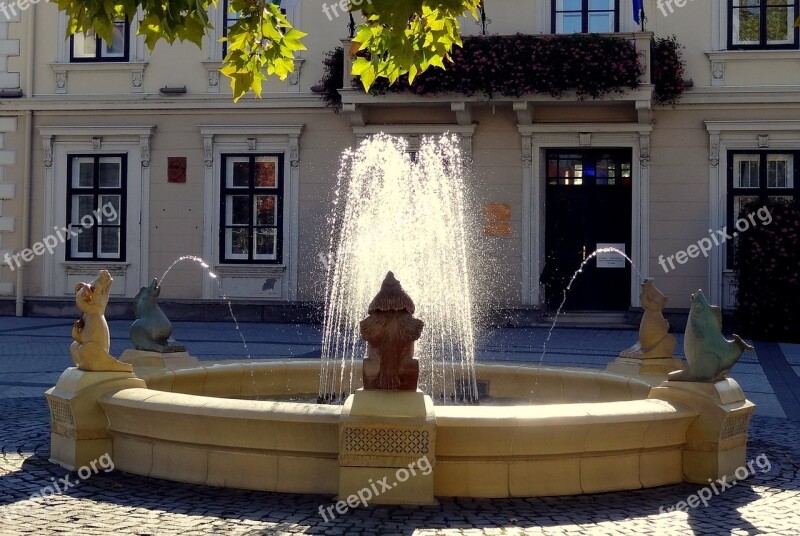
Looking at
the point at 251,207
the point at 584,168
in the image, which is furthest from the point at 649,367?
the point at 251,207

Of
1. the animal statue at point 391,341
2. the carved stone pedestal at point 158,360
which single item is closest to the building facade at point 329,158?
the carved stone pedestal at point 158,360

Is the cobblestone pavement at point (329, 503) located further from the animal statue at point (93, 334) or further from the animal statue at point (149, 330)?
the animal statue at point (149, 330)

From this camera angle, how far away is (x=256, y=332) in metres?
19.2

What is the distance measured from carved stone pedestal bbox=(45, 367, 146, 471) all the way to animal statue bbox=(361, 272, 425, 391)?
2.00 metres

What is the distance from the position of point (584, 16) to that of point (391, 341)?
53.6ft

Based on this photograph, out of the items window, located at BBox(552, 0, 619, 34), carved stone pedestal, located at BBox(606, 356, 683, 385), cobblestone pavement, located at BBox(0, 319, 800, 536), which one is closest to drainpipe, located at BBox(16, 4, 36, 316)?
window, located at BBox(552, 0, 619, 34)

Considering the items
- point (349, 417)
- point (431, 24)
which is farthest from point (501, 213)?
point (349, 417)

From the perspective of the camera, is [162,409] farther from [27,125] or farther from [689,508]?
[27,125]

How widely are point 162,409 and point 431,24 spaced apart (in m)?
3.31

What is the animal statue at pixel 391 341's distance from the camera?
6289 millimetres

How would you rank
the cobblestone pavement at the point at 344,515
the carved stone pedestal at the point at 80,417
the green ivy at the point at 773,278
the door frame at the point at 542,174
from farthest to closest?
the door frame at the point at 542,174, the green ivy at the point at 773,278, the carved stone pedestal at the point at 80,417, the cobblestone pavement at the point at 344,515

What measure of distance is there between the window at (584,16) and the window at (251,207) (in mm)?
6608

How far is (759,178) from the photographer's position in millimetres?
20438

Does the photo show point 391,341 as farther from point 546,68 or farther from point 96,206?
point 96,206
